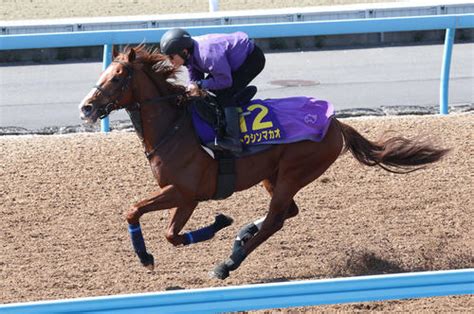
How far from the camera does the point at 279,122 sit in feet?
23.9

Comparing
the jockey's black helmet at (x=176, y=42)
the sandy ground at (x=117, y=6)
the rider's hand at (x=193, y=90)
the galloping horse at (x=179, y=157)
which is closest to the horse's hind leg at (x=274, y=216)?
the galloping horse at (x=179, y=157)

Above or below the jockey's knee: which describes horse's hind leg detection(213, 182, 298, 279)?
below

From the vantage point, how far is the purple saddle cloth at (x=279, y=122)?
Answer: 284 inches

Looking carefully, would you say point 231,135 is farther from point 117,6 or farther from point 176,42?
point 117,6

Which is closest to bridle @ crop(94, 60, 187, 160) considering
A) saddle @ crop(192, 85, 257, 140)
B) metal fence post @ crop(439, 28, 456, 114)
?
saddle @ crop(192, 85, 257, 140)

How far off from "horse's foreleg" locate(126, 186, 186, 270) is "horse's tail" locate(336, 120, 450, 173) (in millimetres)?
1562

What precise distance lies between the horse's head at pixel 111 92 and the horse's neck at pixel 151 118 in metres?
0.11

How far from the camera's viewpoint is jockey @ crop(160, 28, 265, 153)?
6949 millimetres

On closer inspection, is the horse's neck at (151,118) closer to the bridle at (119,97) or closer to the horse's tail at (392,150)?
the bridle at (119,97)

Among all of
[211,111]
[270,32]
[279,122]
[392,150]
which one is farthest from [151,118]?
[270,32]

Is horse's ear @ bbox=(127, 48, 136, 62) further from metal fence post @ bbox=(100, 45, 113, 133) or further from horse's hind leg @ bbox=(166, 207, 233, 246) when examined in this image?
metal fence post @ bbox=(100, 45, 113, 133)

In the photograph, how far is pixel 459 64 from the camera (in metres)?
15.2

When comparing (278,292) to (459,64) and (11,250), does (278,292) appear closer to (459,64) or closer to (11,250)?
(11,250)

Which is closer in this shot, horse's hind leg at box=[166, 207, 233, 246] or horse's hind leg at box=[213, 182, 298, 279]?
horse's hind leg at box=[166, 207, 233, 246]
